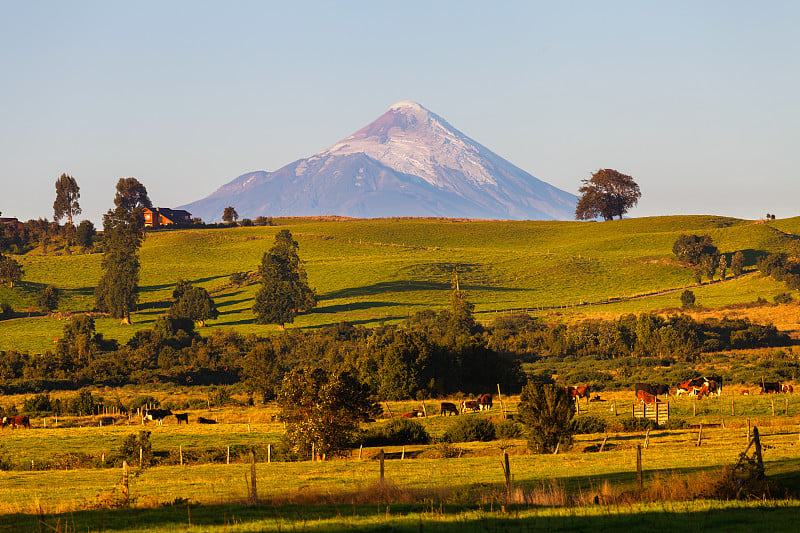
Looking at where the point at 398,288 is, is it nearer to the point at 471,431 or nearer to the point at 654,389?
the point at 654,389

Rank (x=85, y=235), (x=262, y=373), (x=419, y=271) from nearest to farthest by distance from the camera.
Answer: (x=262, y=373) < (x=419, y=271) < (x=85, y=235)

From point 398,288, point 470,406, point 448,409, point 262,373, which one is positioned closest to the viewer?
point 448,409

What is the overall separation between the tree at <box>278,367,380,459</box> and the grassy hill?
73.7 metres

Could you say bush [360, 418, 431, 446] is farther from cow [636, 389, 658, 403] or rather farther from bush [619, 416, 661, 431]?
cow [636, 389, 658, 403]

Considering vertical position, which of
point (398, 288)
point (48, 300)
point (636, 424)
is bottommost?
point (636, 424)

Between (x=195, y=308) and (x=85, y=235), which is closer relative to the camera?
(x=195, y=308)

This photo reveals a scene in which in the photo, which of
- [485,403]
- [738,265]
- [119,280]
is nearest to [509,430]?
[485,403]

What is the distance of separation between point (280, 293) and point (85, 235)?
3263 inches

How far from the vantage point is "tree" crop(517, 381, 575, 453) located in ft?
129

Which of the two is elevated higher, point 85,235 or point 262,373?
point 85,235

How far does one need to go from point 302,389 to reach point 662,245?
442ft

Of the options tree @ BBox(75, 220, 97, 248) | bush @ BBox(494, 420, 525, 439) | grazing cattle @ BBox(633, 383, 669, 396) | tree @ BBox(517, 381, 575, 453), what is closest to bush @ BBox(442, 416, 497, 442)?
bush @ BBox(494, 420, 525, 439)

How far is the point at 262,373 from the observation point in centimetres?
7881

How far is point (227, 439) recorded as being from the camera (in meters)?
47.9
